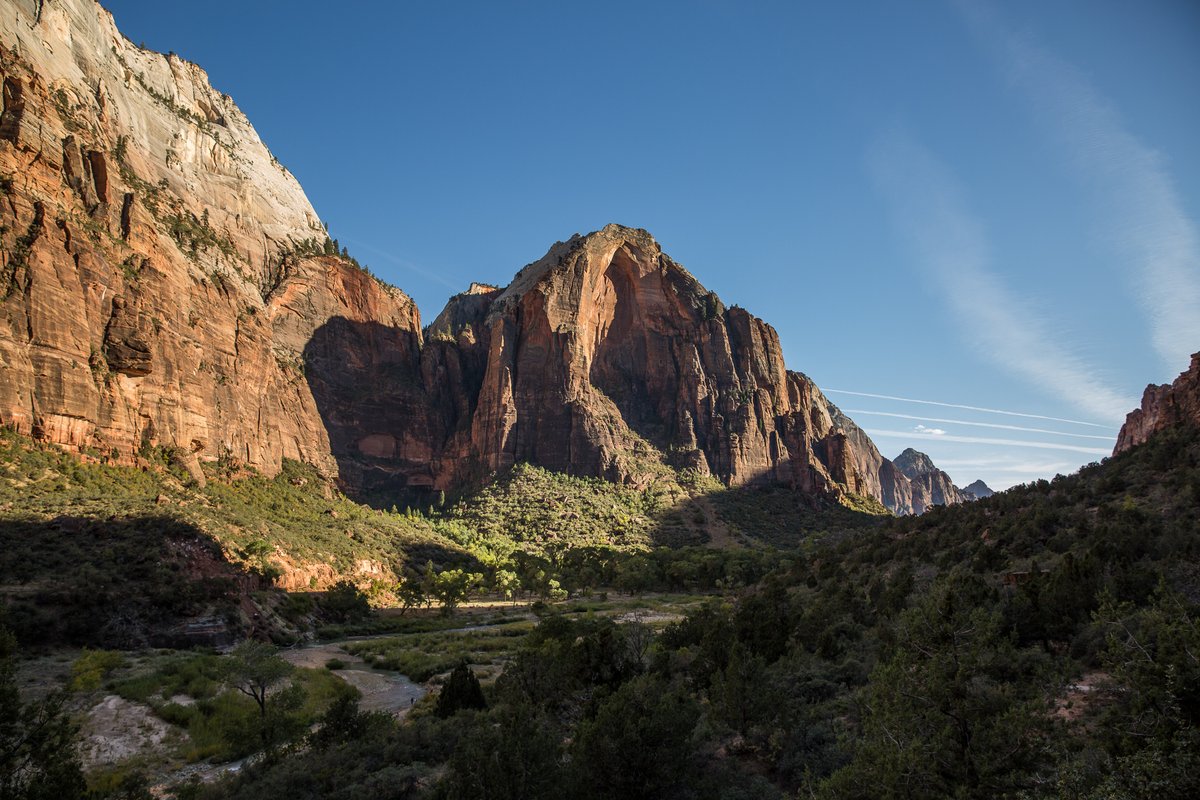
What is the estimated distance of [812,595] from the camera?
122 feet

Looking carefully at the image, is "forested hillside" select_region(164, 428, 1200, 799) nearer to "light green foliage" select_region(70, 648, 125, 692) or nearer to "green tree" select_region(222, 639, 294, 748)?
"green tree" select_region(222, 639, 294, 748)

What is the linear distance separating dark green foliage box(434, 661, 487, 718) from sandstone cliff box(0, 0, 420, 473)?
4289 centimetres

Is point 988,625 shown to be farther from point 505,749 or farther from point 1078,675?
point 505,749

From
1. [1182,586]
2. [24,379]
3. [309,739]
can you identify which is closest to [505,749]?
[309,739]

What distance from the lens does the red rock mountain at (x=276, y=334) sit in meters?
47.5

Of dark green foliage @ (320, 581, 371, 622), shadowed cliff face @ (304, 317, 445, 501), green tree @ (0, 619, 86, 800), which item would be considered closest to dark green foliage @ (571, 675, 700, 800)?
green tree @ (0, 619, 86, 800)

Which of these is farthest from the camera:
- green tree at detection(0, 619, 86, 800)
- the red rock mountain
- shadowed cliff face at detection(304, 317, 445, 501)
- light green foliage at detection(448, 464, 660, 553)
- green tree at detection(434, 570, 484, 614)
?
shadowed cliff face at detection(304, 317, 445, 501)

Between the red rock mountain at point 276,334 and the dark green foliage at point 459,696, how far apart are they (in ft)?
140

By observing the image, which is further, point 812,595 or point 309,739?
point 812,595

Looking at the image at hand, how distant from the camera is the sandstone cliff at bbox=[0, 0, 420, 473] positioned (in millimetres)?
44375

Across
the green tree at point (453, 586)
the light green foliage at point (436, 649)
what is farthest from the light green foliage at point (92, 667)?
the green tree at point (453, 586)

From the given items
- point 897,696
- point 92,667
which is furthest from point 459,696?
point 897,696

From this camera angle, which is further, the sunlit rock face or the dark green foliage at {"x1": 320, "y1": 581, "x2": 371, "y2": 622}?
the sunlit rock face

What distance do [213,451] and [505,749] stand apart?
6581cm
